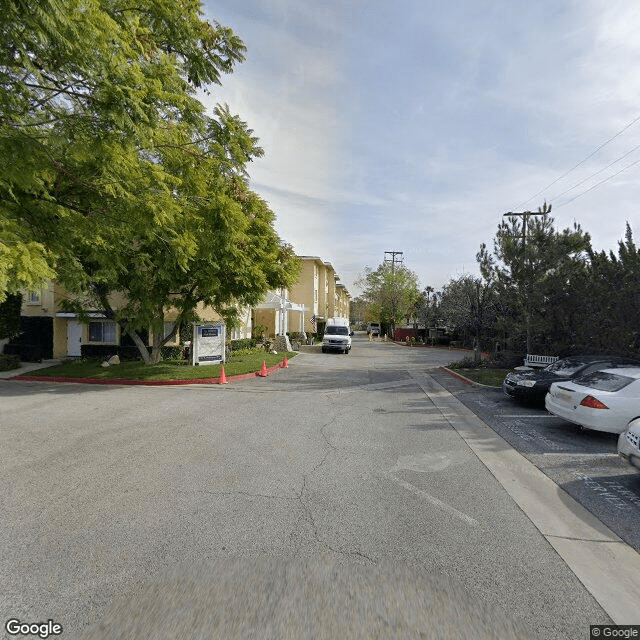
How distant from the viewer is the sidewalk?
53.4ft

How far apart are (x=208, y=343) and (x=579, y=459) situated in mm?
14253

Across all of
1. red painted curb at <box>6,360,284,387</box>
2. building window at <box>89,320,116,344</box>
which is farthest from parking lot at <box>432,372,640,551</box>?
building window at <box>89,320,116,344</box>

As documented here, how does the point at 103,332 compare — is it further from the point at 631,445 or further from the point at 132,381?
the point at 631,445

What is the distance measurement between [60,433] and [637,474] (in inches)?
373

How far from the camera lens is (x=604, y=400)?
280 inches

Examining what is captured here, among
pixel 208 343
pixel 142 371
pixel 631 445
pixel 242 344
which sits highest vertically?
pixel 208 343

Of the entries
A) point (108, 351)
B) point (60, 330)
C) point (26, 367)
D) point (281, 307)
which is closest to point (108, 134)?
point (26, 367)

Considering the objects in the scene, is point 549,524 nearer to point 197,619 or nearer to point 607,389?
point 197,619

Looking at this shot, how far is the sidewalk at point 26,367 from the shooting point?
1627cm

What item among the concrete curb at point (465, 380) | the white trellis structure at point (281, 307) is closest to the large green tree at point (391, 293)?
the white trellis structure at point (281, 307)

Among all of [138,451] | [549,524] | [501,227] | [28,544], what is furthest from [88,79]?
[501,227]

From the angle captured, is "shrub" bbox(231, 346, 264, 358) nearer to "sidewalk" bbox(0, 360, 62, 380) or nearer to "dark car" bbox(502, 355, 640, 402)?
"sidewalk" bbox(0, 360, 62, 380)

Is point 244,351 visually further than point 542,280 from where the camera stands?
Yes

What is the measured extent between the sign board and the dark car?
38.1ft
